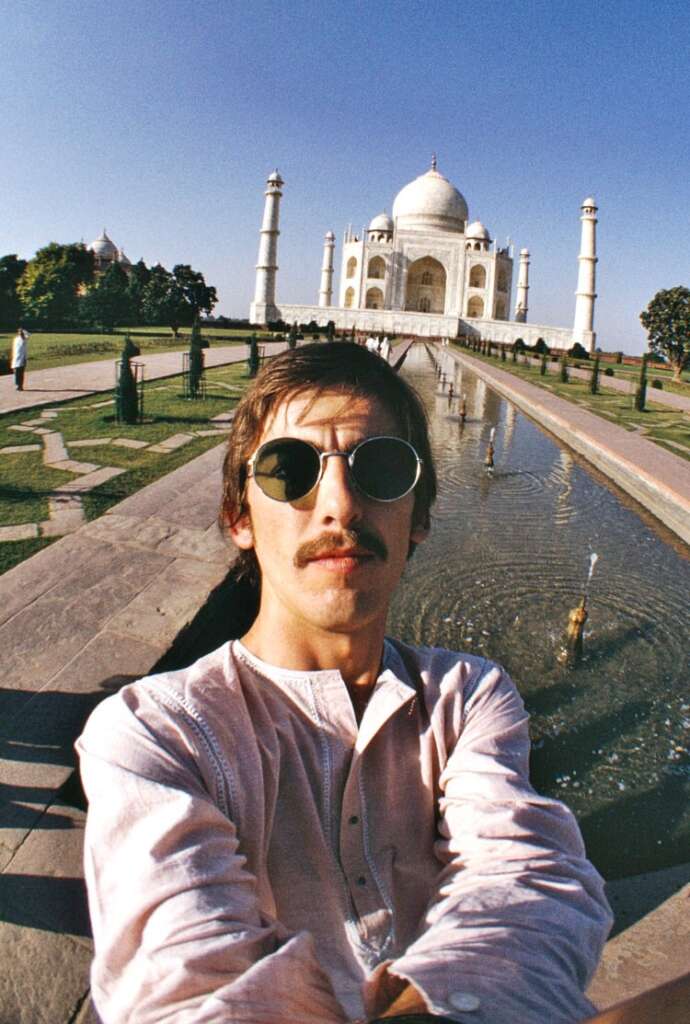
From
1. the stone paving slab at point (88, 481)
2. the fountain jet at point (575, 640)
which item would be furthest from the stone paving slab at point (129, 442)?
the fountain jet at point (575, 640)

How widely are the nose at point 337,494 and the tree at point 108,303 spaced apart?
2933 cm

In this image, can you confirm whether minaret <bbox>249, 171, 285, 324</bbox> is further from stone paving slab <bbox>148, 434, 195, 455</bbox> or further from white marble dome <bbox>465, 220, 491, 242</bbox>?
stone paving slab <bbox>148, 434, 195, 455</bbox>

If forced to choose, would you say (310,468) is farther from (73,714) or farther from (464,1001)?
(73,714)

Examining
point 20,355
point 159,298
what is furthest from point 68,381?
point 159,298

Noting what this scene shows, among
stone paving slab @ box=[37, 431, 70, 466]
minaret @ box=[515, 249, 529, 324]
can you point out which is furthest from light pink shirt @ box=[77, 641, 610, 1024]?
minaret @ box=[515, 249, 529, 324]

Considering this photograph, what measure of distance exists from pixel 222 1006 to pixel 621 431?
836cm

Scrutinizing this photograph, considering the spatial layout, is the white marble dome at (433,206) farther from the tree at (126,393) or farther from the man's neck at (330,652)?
the man's neck at (330,652)

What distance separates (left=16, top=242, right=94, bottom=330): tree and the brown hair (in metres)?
29.8

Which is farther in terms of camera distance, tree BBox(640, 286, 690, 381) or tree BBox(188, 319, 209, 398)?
tree BBox(640, 286, 690, 381)

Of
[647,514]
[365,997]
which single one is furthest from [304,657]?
[647,514]

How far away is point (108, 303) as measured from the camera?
28.3 metres

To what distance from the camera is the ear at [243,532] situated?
1156 mm

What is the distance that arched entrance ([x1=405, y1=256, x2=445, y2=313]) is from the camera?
46.4 m

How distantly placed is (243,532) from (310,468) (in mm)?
267
